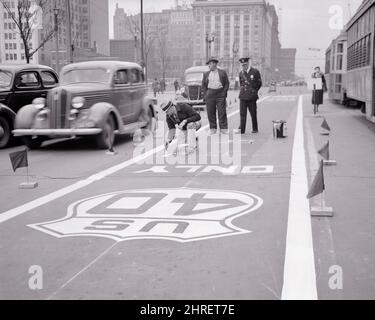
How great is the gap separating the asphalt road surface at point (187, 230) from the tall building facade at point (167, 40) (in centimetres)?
6858

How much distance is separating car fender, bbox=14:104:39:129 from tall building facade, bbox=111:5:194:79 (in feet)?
213

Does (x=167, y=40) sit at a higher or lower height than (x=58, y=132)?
higher

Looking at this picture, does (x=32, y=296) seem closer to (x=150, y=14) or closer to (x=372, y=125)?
(x=372, y=125)

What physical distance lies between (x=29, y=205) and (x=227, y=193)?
8.41 feet

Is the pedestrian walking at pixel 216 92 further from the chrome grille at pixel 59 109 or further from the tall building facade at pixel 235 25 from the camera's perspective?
the tall building facade at pixel 235 25

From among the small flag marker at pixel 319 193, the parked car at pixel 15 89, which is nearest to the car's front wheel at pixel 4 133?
the parked car at pixel 15 89

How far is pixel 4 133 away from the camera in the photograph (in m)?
12.9

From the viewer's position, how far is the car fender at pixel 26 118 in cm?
1201

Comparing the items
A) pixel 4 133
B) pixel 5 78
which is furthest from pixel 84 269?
pixel 5 78

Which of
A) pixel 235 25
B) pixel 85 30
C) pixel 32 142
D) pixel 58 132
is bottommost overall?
pixel 32 142

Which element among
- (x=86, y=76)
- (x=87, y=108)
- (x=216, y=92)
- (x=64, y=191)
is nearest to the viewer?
(x=64, y=191)

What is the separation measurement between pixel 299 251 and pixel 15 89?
1056 centimetres

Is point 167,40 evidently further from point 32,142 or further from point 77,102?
point 77,102

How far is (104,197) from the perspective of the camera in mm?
7086
